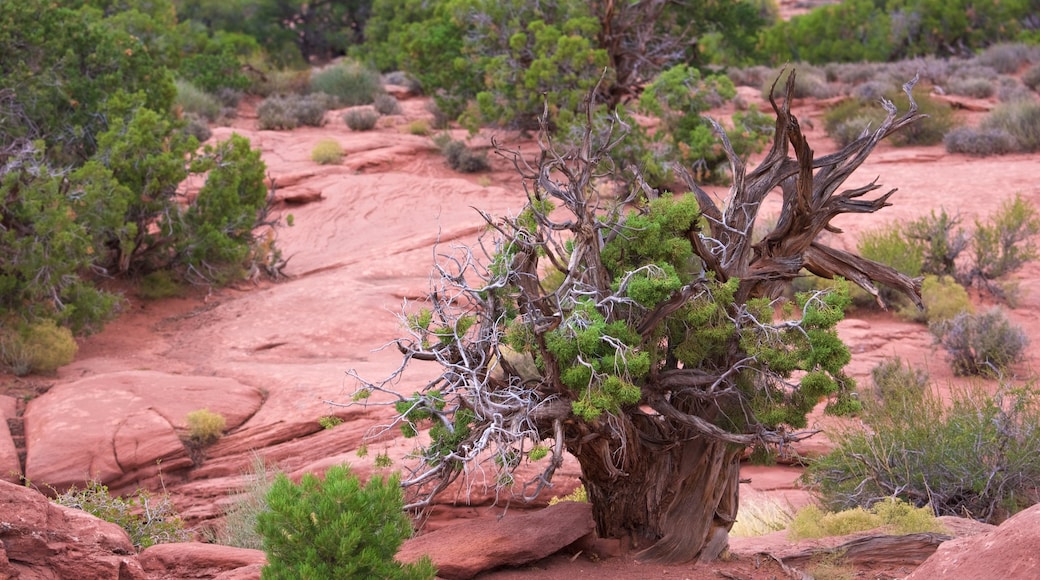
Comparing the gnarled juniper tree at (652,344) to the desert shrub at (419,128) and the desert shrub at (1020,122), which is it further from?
the desert shrub at (419,128)

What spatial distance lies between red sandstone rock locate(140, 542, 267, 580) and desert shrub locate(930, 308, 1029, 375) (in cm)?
735

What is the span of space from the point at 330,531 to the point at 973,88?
20.5 metres

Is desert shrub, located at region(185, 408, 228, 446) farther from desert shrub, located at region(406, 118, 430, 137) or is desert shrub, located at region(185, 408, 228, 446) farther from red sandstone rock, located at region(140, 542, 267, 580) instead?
desert shrub, located at region(406, 118, 430, 137)

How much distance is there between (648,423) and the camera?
17.9ft

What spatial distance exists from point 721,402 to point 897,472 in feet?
7.17

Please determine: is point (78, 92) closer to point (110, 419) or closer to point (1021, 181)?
point (110, 419)

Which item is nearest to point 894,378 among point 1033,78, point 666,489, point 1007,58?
point 666,489

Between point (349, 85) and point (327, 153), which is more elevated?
point (349, 85)

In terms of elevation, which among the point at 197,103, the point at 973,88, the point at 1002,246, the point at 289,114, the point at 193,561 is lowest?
the point at 1002,246

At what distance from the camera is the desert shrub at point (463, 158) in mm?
17266

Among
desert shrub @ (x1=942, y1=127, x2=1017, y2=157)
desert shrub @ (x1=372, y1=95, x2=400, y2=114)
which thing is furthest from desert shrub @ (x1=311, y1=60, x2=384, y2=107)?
desert shrub @ (x1=942, y1=127, x2=1017, y2=157)

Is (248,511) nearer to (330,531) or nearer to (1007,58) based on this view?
(330,531)

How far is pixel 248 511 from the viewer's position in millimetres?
6617

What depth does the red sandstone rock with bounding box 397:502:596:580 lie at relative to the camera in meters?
4.95
